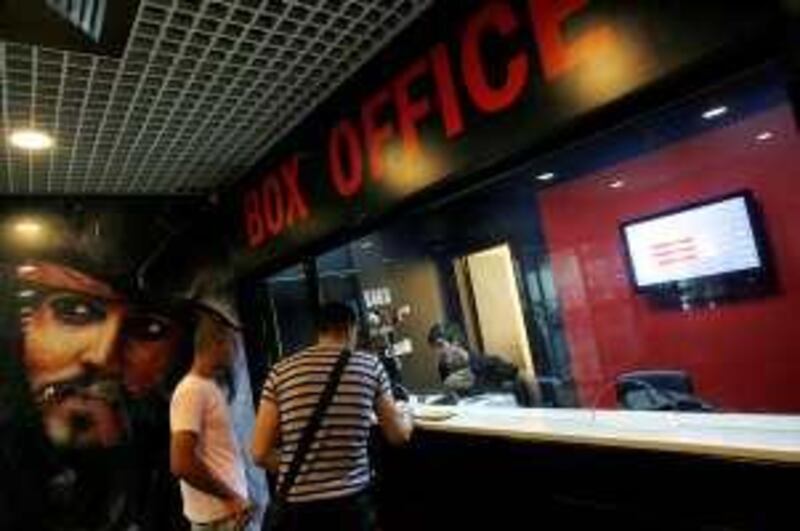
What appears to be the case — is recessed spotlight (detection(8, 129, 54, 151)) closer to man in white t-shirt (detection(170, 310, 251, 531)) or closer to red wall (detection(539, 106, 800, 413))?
man in white t-shirt (detection(170, 310, 251, 531))

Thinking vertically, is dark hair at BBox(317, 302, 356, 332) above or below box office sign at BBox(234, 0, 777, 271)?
below

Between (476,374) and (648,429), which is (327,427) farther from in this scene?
(476,374)

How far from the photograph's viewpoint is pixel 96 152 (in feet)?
12.3

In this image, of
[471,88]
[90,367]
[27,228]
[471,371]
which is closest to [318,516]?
[471,88]

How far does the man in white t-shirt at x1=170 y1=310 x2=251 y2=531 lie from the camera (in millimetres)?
2754

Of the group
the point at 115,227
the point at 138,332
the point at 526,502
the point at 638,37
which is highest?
the point at 115,227

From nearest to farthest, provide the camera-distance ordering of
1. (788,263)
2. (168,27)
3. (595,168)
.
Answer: (168,27) → (788,263) → (595,168)

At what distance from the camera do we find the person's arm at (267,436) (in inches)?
105

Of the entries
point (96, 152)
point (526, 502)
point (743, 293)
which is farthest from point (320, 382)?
point (743, 293)

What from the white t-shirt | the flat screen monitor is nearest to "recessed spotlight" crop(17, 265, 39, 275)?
the white t-shirt

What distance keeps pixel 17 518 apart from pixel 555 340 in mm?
4237

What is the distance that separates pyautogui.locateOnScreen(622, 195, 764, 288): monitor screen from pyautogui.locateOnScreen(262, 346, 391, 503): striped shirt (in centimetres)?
318

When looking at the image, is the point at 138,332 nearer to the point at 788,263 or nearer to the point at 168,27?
the point at 168,27

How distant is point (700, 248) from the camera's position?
16.1ft
